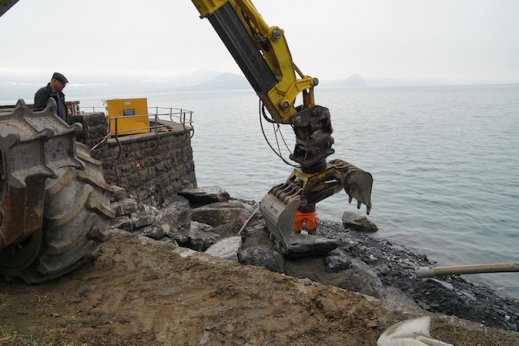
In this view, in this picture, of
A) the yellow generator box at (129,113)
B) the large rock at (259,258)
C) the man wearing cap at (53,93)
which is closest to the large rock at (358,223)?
the large rock at (259,258)

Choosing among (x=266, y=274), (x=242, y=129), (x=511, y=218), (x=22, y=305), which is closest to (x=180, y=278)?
(x=266, y=274)

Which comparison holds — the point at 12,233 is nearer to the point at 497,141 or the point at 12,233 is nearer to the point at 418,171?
the point at 418,171

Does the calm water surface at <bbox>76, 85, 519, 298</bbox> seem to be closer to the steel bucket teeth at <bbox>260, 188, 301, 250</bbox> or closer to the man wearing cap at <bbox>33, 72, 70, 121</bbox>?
the steel bucket teeth at <bbox>260, 188, 301, 250</bbox>

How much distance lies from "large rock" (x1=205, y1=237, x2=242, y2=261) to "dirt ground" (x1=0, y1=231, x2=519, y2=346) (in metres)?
1.38

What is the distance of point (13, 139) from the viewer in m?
2.65

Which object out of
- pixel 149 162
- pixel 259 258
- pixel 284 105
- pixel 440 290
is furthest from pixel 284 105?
pixel 149 162

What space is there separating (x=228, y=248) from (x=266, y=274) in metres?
2.02

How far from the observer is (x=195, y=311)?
10.7 feet

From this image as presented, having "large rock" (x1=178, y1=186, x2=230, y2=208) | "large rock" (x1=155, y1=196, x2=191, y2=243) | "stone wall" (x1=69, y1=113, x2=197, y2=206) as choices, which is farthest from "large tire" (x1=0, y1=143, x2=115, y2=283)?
"large rock" (x1=178, y1=186, x2=230, y2=208)

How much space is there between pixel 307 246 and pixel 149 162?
693 cm

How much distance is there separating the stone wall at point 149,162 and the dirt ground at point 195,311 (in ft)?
16.4

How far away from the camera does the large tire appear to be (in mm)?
3387

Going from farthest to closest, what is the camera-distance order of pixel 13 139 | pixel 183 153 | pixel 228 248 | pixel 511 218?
pixel 183 153 → pixel 511 218 → pixel 228 248 → pixel 13 139

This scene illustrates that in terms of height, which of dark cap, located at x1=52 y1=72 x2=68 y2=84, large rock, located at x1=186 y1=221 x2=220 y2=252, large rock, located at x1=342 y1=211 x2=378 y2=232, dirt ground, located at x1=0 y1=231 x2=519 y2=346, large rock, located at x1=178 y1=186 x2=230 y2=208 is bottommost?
large rock, located at x1=342 y1=211 x2=378 y2=232
